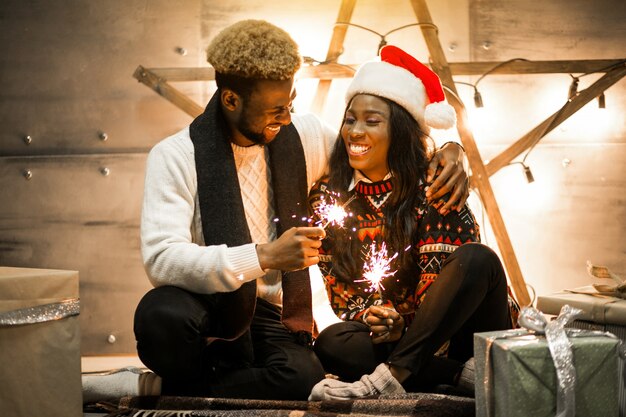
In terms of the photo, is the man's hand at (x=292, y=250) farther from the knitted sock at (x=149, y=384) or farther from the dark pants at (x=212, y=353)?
the knitted sock at (x=149, y=384)

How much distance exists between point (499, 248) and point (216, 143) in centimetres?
149

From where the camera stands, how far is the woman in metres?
2.25

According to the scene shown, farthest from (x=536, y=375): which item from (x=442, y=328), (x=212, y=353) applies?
(x=212, y=353)

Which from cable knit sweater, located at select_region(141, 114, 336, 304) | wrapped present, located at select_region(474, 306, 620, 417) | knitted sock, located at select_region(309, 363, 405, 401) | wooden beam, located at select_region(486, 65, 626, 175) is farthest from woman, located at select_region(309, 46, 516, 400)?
wooden beam, located at select_region(486, 65, 626, 175)

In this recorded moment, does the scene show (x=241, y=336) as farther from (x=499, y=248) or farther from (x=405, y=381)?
(x=499, y=248)

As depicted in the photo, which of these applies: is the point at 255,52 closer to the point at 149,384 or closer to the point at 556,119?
the point at 149,384

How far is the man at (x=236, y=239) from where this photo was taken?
Result: 2.24m

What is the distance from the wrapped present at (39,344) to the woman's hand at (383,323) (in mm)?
885

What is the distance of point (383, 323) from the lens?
238cm

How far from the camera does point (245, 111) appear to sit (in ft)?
8.08

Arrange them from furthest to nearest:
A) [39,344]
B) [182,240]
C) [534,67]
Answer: [534,67] → [182,240] → [39,344]

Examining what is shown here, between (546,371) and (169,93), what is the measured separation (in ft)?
7.06

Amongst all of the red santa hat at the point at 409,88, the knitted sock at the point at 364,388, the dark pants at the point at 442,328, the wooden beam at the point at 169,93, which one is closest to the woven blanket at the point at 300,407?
the knitted sock at the point at 364,388

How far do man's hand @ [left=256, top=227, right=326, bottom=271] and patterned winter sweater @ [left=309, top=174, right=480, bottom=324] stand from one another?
0.37 m
